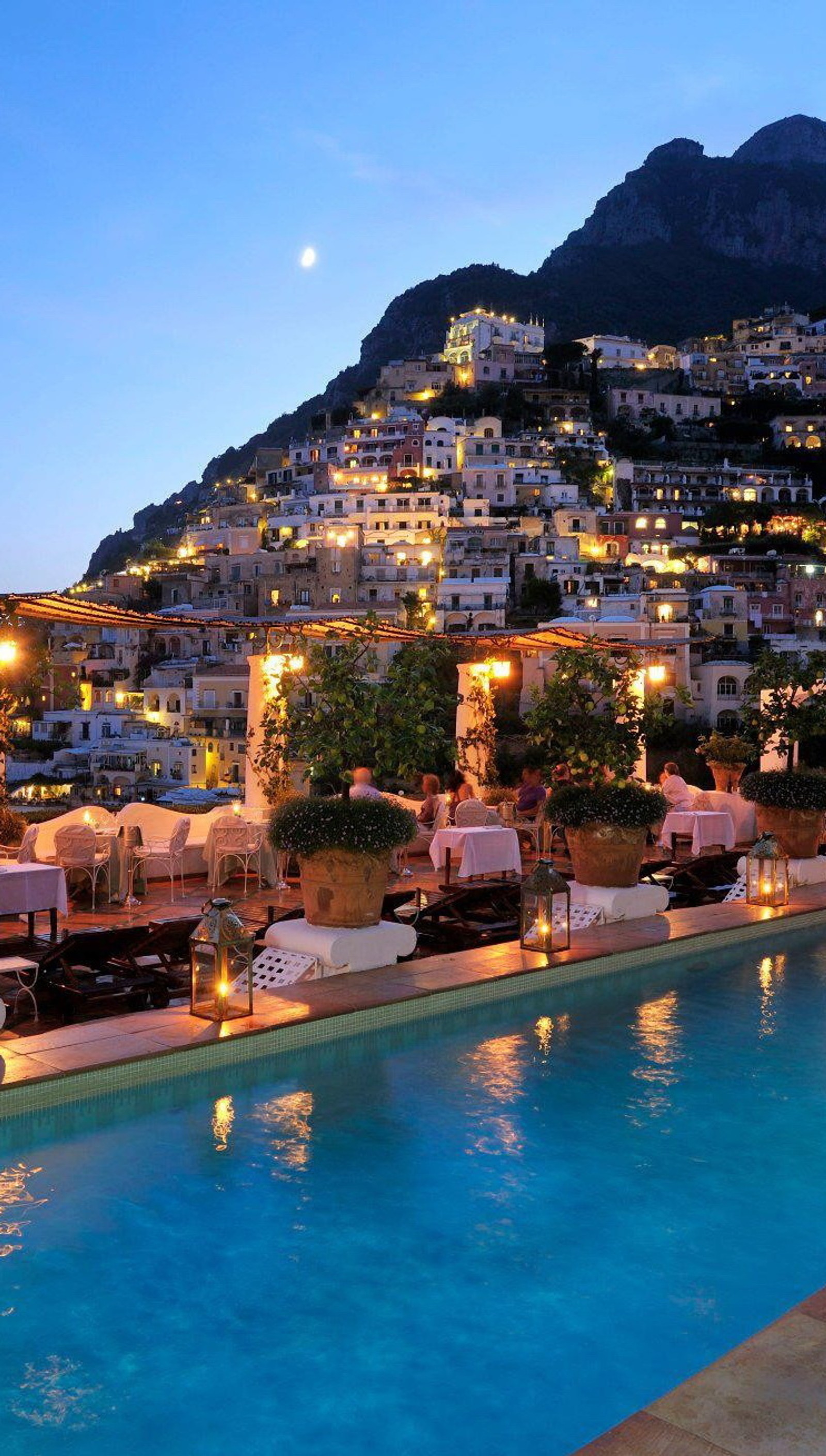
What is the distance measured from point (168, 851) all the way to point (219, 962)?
4440 millimetres

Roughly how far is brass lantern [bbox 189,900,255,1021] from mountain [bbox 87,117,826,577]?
148 meters

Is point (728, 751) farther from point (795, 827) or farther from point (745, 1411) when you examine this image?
point (745, 1411)

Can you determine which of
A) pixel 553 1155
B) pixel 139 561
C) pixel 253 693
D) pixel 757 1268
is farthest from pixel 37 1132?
pixel 139 561

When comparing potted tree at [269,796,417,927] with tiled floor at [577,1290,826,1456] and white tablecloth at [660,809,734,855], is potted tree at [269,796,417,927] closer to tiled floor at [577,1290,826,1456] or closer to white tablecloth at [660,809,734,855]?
tiled floor at [577,1290,826,1456]

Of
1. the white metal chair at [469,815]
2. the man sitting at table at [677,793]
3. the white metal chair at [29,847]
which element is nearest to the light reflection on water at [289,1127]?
the white metal chair at [29,847]

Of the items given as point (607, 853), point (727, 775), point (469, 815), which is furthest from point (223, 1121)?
point (727, 775)

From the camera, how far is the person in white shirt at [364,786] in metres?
11.7

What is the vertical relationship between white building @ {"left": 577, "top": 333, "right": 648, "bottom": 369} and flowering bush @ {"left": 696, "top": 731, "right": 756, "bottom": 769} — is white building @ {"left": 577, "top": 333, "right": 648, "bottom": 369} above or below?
above

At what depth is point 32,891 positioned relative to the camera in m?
8.72

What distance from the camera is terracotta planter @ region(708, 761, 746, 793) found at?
1692cm


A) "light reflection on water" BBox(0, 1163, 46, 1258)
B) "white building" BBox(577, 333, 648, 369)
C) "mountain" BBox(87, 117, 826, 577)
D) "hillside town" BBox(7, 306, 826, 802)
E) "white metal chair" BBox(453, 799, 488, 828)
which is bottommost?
"light reflection on water" BBox(0, 1163, 46, 1258)

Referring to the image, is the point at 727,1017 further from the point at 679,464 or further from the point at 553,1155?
the point at 679,464

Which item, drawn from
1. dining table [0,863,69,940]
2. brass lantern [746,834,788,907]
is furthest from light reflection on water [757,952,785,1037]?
dining table [0,863,69,940]

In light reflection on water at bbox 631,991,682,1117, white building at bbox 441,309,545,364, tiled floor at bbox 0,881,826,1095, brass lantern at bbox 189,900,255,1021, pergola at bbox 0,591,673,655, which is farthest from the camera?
white building at bbox 441,309,545,364
